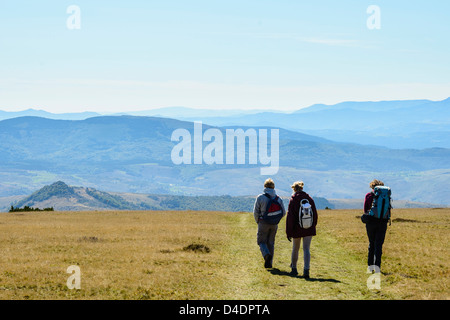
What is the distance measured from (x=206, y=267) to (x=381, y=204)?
667 cm

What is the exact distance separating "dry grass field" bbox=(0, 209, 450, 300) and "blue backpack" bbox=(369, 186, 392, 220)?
2.11 meters

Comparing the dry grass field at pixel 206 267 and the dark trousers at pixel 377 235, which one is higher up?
the dark trousers at pixel 377 235

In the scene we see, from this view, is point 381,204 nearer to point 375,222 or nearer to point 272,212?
point 375,222

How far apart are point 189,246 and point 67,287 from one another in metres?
9.50

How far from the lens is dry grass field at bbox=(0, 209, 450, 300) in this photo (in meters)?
14.5

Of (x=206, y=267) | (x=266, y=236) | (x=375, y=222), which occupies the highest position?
(x=375, y=222)

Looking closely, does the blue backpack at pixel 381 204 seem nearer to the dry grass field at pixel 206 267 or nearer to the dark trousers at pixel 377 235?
the dark trousers at pixel 377 235

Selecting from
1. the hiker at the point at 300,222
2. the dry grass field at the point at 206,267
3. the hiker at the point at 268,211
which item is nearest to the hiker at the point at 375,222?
the dry grass field at the point at 206,267

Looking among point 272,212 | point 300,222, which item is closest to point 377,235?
point 300,222

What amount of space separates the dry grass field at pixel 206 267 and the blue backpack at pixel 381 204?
83.0 inches

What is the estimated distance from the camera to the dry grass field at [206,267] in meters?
14.5

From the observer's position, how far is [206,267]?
18.8 meters
